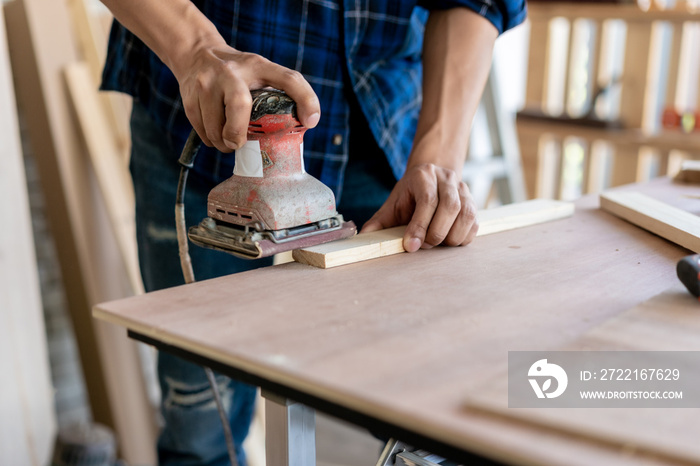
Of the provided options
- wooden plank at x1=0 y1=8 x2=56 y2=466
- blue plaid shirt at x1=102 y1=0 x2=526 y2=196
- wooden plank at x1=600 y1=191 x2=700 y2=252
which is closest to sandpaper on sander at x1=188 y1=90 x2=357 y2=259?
blue plaid shirt at x1=102 y1=0 x2=526 y2=196

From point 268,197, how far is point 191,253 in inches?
17.1

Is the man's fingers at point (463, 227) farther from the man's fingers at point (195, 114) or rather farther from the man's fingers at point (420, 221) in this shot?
the man's fingers at point (195, 114)

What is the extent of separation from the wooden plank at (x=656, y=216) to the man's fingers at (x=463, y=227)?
30 cm

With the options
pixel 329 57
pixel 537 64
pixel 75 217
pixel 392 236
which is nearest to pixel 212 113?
pixel 392 236

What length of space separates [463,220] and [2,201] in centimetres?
136

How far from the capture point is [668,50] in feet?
12.0

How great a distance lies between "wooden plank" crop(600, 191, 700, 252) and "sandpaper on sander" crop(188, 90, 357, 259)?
0.53 metres

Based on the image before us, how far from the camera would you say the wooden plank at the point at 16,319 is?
5.86 feet

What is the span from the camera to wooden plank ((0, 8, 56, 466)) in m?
1.79

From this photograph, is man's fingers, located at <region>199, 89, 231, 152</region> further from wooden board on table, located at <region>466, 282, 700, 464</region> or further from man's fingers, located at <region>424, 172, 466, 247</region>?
wooden board on table, located at <region>466, 282, 700, 464</region>

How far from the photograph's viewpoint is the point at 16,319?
6.06ft

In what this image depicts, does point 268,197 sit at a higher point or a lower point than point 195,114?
lower

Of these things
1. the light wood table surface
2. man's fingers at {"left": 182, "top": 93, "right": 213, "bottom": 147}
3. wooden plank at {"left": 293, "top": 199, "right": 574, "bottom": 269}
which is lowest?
the light wood table surface

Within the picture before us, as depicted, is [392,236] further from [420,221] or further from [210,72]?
[210,72]
